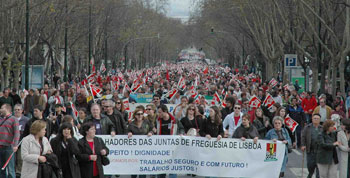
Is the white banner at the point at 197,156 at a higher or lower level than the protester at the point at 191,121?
lower

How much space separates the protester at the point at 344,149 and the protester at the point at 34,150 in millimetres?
4489

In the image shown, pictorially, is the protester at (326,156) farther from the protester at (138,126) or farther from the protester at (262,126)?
the protester at (138,126)

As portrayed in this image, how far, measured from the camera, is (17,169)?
Answer: 1311cm

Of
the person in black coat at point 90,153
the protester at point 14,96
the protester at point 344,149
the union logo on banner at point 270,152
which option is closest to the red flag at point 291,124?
the union logo on banner at point 270,152

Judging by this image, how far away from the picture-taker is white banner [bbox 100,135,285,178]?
38.9ft

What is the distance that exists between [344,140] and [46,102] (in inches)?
453

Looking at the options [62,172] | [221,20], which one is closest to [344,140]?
[62,172]

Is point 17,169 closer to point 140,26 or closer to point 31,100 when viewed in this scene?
point 31,100

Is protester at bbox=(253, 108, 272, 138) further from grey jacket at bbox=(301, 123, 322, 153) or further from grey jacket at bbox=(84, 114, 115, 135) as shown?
grey jacket at bbox=(84, 114, 115, 135)

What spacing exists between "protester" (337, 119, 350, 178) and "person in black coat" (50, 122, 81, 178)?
4082 mm

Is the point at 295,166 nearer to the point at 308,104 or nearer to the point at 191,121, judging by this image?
the point at 191,121

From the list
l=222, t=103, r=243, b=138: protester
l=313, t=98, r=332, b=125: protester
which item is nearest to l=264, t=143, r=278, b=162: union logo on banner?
l=222, t=103, r=243, b=138: protester

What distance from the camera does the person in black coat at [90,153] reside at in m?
9.63

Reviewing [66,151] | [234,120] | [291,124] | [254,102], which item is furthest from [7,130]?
[254,102]
